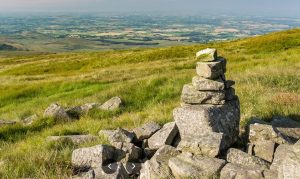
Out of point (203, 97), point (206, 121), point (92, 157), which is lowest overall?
point (92, 157)

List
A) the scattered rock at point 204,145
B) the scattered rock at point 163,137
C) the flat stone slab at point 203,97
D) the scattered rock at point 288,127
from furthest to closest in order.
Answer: the flat stone slab at point 203,97
the scattered rock at point 288,127
the scattered rock at point 163,137
the scattered rock at point 204,145

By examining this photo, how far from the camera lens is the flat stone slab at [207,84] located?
10562 mm

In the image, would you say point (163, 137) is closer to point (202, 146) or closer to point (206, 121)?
point (206, 121)

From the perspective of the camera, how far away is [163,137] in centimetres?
1030

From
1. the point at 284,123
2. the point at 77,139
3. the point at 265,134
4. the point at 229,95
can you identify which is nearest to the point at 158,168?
the point at 265,134

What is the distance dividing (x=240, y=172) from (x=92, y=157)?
141 inches

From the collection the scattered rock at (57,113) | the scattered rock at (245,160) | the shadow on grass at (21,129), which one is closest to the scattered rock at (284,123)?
the scattered rock at (245,160)

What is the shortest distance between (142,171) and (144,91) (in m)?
13.8

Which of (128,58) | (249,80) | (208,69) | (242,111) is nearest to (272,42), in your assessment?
(128,58)

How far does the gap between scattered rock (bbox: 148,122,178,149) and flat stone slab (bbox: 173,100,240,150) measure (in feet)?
0.85

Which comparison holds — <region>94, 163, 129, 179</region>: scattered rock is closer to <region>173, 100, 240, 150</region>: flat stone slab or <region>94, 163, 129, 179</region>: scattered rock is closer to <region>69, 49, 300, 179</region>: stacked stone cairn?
<region>69, 49, 300, 179</region>: stacked stone cairn

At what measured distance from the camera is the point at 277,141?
9422 millimetres

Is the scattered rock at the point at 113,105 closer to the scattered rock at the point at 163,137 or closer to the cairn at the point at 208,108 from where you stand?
the scattered rock at the point at 163,137

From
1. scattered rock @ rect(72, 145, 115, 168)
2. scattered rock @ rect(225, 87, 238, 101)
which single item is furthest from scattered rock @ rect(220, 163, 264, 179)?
scattered rock @ rect(225, 87, 238, 101)
